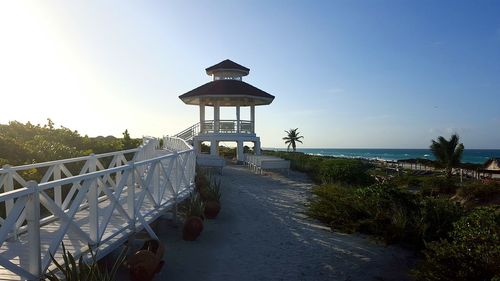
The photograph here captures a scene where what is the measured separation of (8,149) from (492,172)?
41.3m

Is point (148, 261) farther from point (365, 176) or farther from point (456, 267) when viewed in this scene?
point (365, 176)

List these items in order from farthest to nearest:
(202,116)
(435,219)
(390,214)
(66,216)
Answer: (202,116), (390,214), (435,219), (66,216)

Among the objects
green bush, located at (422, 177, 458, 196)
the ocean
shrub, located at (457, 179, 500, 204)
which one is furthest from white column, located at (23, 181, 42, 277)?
the ocean

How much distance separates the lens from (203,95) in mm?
24078

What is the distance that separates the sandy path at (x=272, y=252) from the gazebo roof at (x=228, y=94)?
13574mm

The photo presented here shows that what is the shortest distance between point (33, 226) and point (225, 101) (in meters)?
22.8

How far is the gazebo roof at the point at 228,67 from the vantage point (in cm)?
2634

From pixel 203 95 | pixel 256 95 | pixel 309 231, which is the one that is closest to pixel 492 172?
pixel 256 95

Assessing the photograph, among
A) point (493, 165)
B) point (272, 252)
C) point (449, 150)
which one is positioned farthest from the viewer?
point (493, 165)

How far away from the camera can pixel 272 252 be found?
7.36 m

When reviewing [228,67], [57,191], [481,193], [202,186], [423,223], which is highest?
[228,67]

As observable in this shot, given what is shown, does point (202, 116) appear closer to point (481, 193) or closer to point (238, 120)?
point (238, 120)

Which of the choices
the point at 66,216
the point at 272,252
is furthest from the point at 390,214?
the point at 66,216

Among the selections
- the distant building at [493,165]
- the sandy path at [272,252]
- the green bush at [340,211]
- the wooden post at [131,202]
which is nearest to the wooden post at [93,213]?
the wooden post at [131,202]
